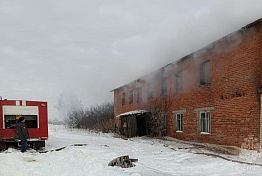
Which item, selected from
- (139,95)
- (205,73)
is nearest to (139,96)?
(139,95)

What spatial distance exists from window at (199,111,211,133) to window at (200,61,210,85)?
162 cm

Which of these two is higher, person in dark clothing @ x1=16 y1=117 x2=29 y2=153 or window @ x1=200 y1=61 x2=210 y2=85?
window @ x1=200 y1=61 x2=210 y2=85

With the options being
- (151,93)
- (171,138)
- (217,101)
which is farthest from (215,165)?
(151,93)

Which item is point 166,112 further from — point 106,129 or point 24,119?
point 106,129

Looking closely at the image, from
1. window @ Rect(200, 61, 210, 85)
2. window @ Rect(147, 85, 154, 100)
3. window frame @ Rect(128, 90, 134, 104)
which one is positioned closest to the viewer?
window @ Rect(200, 61, 210, 85)

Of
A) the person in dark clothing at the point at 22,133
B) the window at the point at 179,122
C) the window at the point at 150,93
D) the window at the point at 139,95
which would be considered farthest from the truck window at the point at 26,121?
the window at the point at 139,95

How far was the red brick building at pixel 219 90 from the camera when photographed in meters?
15.8

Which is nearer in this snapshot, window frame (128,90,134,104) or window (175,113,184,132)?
window (175,113,184,132)

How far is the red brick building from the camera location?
15766 mm

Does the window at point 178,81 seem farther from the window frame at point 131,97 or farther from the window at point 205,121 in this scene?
the window frame at point 131,97

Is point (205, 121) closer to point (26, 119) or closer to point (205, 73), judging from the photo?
point (205, 73)

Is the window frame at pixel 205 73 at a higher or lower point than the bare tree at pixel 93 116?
higher

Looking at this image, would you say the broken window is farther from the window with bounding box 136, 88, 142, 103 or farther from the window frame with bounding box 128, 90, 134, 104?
the window frame with bounding box 128, 90, 134, 104

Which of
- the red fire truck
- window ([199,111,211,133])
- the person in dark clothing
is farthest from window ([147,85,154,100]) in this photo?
the person in dark clothing
